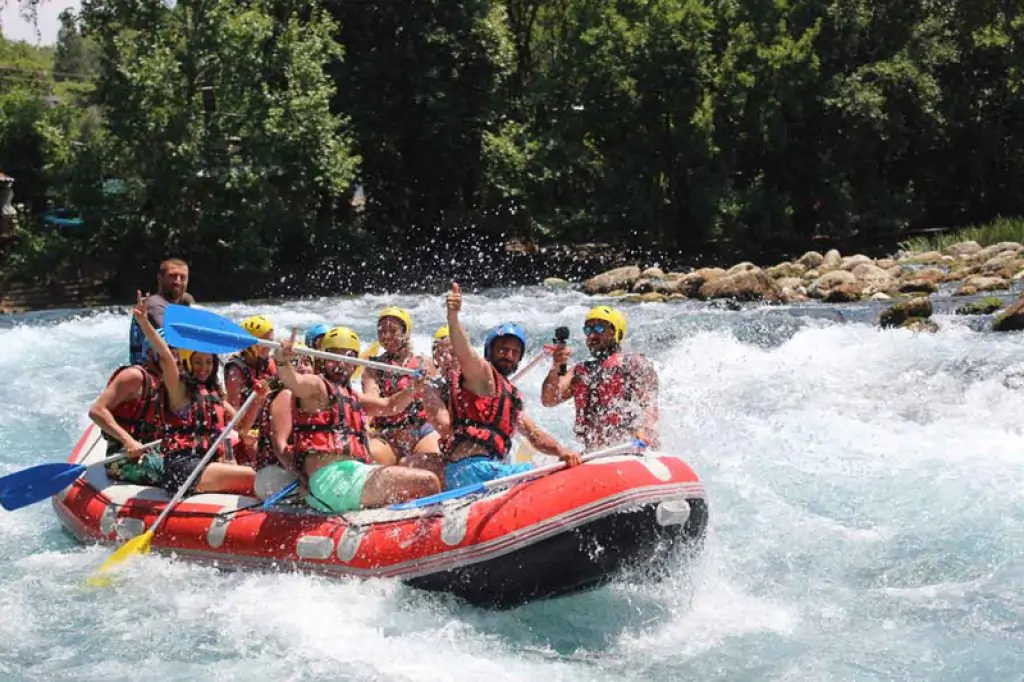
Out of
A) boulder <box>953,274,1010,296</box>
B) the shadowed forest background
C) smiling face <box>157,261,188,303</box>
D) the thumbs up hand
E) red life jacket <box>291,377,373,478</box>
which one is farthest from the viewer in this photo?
the shadowed forest background

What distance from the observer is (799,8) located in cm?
2380

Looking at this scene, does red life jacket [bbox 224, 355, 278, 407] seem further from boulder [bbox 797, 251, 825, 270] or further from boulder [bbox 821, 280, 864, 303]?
boulder [bbox 797, 251, 825, 270]

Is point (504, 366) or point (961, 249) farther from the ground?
point (504, 366)

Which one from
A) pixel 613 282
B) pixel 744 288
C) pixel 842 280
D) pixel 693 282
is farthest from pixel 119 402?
pixel 613 282

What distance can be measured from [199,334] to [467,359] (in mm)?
1561

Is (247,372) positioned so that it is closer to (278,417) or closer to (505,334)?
(278,417)

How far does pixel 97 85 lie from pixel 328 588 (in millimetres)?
16449

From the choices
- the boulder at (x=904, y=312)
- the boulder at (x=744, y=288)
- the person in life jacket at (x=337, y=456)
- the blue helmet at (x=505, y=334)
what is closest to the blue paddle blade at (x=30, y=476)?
the person in life jacket at (x=337, y=456)

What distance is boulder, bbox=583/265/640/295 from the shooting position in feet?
61.6

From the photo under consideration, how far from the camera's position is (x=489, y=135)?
76.0 feet

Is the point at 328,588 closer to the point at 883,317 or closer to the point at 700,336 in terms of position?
the point at 700,336

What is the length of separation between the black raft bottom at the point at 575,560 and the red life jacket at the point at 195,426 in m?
1.65

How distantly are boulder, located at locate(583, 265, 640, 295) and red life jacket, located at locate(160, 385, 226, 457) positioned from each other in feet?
39.9

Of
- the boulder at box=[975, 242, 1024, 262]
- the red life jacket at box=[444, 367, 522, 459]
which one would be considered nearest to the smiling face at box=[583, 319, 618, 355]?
the red life jacket at box=[444, 367, 522, 459]
